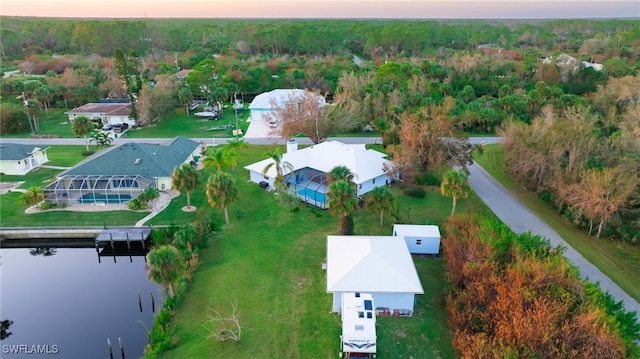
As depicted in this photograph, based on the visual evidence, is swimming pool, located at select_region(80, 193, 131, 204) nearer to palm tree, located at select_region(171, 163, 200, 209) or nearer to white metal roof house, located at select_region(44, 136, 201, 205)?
white metal roof house, located at select_region(44, 136, 201, 205)

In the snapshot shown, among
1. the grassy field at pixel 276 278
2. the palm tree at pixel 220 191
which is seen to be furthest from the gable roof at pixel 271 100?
the palm tree at pixel 220 191

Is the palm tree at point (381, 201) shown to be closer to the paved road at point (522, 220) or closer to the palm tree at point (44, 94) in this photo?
the paved road at point (522, 220)

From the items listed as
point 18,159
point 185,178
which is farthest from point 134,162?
point 18,159

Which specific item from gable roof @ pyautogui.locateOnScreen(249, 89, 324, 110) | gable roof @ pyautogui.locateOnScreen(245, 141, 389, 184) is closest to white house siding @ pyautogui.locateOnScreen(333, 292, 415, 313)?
gable roof @ pyautogui.locateOnScreen(245, 141, 389, 184)

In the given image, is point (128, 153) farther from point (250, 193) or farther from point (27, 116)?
point (27, 116)

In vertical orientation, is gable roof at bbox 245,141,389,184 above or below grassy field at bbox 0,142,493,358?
above

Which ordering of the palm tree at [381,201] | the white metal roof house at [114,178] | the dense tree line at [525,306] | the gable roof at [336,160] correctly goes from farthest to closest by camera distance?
the gable roof at [336,160]
the white metal roof house at [114,178]
the palm tree at [381,201]
the dense tree line at [525,306]
